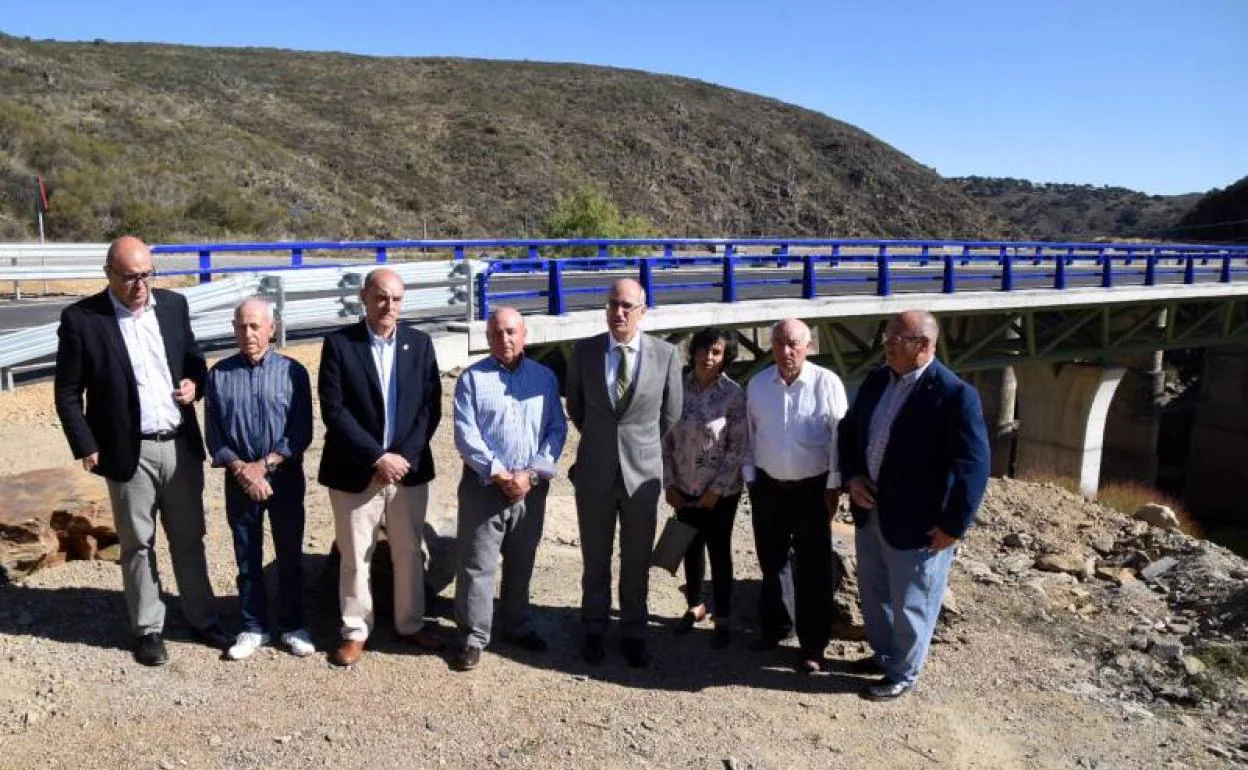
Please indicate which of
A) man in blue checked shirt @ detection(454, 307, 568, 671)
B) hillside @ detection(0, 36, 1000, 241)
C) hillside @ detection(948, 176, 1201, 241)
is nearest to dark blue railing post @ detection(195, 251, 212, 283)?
man in blue checked shirt @ detection(454, 307, 568, 671)

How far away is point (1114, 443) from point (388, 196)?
1152 inches

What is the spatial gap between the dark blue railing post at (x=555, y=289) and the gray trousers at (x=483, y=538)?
6007 mm

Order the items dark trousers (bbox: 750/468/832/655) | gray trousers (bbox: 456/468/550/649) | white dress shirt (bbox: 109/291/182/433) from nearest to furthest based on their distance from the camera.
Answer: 1. white dress shirt (bbox: 109/291/182/433)
2. gray trousers (bbox: 456/468/550/649)
3. dark trousers (bbox: 750/468/832/655)

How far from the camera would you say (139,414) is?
4266 mm

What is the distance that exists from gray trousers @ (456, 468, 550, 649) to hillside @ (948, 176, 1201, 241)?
292 ft

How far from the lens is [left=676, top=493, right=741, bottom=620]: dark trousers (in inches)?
196

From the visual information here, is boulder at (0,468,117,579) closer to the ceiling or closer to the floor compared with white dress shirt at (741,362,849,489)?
closer to the floor

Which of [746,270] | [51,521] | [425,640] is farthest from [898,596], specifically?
[746,270]

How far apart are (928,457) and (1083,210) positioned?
123266 mm

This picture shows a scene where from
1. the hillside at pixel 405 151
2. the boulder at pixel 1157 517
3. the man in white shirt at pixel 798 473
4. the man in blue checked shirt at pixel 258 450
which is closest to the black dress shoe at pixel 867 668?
the man in white shirt at pixel 798 473

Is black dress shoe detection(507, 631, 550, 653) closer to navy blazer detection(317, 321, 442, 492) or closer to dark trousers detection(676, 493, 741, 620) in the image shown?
dark trousers detection(676, 493, 741, 620)

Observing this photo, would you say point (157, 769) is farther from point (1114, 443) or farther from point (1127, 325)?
point (1114, 443)

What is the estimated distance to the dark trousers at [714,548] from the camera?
16.4 feet

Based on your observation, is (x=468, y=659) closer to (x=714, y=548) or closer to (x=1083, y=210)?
(x=714, y=548)
